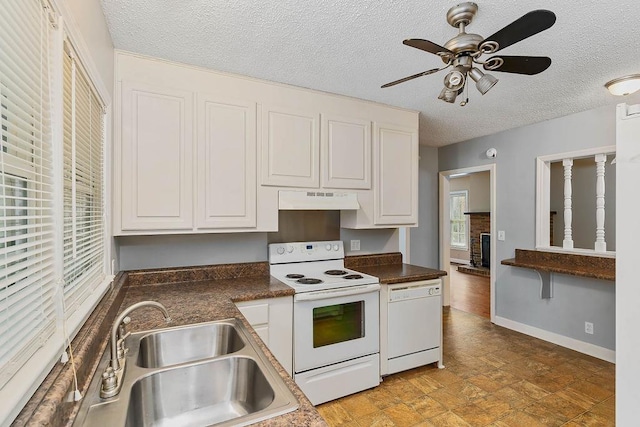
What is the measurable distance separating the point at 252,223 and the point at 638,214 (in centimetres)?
217

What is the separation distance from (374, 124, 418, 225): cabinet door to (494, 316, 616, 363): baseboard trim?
194 cm

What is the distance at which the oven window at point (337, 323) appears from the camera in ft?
7.79

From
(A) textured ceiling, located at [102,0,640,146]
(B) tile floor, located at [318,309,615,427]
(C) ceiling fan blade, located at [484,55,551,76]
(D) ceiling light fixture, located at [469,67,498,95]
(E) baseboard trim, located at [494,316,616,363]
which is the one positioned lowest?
(B) tile floor, located at [318,309,615,427]

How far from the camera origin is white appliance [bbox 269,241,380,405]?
2299 mm

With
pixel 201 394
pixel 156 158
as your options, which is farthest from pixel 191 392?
pixel 156 158

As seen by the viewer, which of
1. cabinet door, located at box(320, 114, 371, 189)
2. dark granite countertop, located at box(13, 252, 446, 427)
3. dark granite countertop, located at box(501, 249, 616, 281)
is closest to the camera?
dark granite countertop, located at box(13, 252, 446, 427)

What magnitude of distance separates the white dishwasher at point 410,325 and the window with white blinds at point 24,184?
2.19 m

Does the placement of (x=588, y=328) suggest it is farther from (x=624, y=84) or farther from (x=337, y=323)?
(x=337, y=323)

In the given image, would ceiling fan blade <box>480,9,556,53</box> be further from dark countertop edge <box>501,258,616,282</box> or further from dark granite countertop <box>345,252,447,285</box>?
dark countertop edge <box>501,258,616,282</box>

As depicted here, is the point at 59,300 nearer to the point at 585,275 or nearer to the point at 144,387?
the point at 144,387

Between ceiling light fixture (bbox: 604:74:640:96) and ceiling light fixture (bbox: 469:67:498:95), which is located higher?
ceiling light fixture (bbox: 604:74:640:96)

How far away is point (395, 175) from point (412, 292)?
3.56 feet

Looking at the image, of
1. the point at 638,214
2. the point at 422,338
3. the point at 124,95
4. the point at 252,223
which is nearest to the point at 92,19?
the point at 124,95

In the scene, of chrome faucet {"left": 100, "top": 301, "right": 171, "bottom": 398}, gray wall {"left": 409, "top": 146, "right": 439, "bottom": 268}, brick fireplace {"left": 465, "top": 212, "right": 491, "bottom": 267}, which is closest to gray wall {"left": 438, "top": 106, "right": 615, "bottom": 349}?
gray wall {"left": 409, "top": 146, "right": 439, "bottom": 268}
